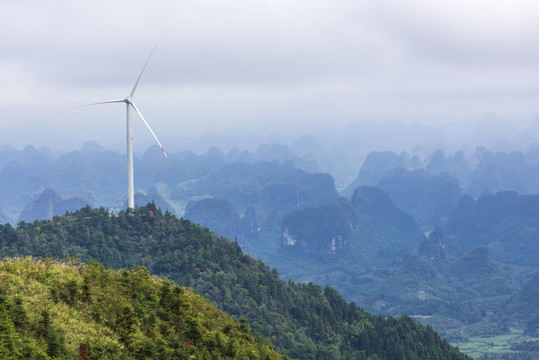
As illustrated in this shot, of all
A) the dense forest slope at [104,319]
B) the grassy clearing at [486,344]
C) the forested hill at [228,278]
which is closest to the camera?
the dense forest slope at [104,319]

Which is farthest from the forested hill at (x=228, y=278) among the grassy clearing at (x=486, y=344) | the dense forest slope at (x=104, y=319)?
the grassy clearing at (x=486, y=344)

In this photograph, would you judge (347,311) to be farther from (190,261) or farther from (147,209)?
(147,209)

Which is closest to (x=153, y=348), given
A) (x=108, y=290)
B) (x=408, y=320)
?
(x=108, y=290)

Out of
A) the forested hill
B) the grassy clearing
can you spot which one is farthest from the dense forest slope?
the grassy clearing

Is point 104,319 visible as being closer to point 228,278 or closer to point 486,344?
point 228,278

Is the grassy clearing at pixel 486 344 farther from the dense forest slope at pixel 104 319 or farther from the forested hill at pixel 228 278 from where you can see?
the dense forest slope at pixel 104 319

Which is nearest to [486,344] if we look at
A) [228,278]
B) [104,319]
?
[228,278]
